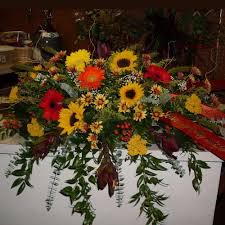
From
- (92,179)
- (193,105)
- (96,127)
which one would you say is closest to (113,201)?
(92,179)

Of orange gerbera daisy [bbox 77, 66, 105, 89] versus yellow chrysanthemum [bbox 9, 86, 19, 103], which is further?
yellow chrysanthemum [bbox 9, 86, 19, 103]

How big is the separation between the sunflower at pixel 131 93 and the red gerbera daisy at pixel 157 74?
7 cm

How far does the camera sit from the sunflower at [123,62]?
94 cm

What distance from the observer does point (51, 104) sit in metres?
0.90

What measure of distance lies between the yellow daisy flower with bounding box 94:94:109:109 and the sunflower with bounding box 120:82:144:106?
0.04 metres

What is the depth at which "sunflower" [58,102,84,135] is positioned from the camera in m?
0.86

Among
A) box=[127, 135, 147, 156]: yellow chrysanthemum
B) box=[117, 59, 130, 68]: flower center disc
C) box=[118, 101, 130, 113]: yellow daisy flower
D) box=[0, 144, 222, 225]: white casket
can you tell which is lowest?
box=[0, 144, 222, 225]: white casket

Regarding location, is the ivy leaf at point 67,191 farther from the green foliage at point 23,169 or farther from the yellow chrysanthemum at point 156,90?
the yellow chrysanthemum at point 156,90

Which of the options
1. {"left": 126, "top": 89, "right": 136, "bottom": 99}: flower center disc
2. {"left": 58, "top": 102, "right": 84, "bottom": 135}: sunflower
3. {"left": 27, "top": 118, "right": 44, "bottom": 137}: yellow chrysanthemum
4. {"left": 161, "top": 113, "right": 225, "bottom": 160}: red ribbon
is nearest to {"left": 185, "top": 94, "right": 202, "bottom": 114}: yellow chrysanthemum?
{"left": 161, "top": 113, "right": 225, "bottom": 160}: red ribbon

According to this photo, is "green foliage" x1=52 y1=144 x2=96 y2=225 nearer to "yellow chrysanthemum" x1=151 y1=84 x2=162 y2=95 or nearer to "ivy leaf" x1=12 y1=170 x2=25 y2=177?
"ivy leaf" x1=12 y1=170 x2=25 y2=177

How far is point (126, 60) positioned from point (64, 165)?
31 cm

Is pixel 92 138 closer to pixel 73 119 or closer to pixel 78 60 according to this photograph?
pixel 73 119

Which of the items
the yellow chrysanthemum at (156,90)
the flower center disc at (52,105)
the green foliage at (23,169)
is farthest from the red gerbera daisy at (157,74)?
the green foliage at (23,169)

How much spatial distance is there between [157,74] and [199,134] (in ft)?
0.60
